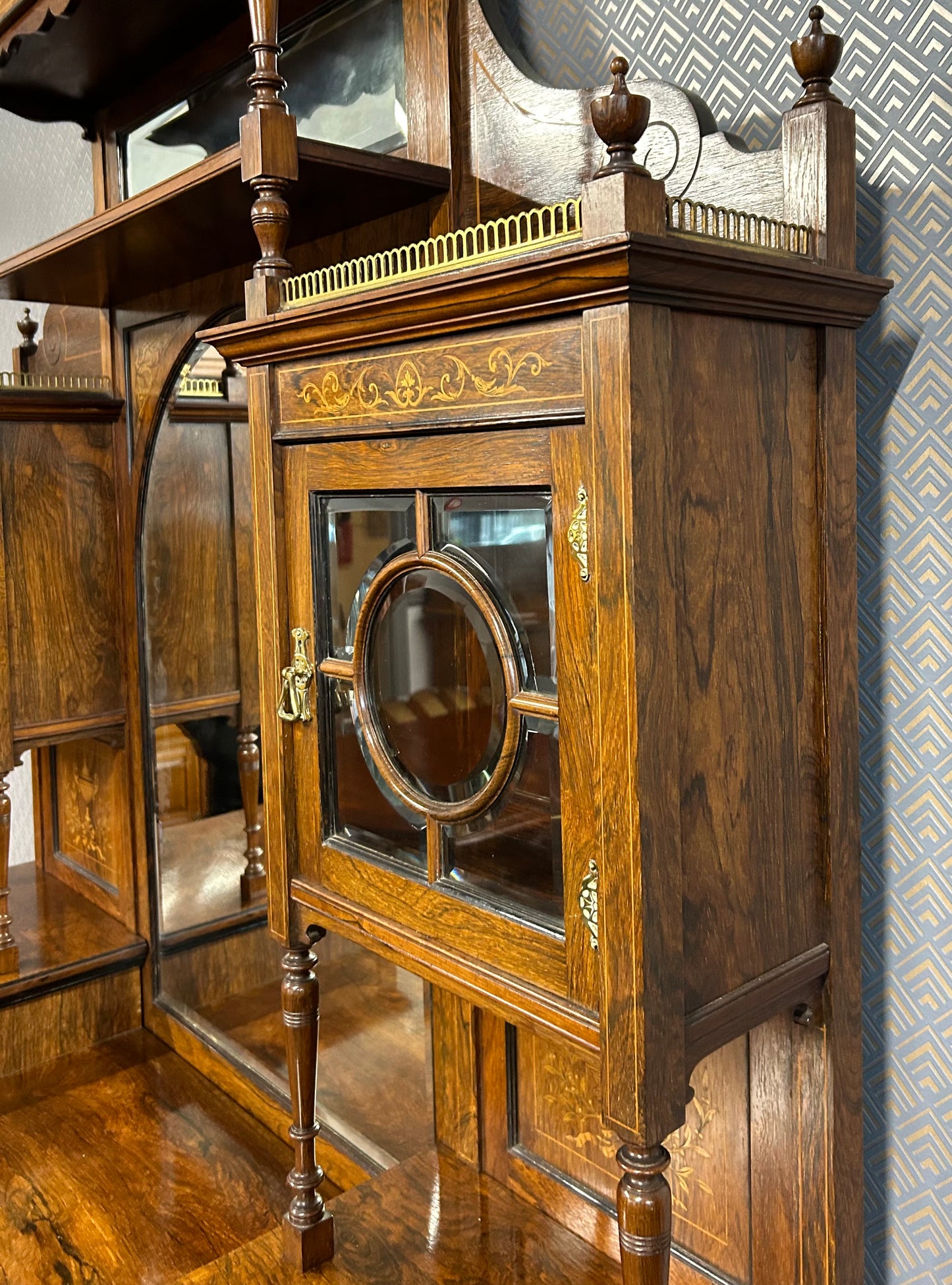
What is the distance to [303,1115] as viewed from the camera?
5.57 ft

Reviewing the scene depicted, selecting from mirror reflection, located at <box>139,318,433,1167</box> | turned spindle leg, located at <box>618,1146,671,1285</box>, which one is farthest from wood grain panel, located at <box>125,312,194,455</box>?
turned spindle leg, located at <box>618,1146,671,1285</box>

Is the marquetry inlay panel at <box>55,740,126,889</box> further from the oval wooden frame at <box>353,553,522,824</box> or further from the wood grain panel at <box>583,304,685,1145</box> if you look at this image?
the wood grain panel at <box>583,304,685,1145</box>

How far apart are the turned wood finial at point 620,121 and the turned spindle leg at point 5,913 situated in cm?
224

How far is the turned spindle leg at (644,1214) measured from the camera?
112 cm

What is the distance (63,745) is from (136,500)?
0.90 meters

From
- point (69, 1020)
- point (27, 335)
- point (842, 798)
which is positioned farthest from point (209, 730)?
point (842, 798)

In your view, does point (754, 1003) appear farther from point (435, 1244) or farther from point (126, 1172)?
point (126, 1172)

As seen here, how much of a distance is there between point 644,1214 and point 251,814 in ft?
5.40

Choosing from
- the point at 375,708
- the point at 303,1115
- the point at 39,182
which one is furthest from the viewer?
the point at 39,182

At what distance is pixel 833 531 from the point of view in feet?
4.26

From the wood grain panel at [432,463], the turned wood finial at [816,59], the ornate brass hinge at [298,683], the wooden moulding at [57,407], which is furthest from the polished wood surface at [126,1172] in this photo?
the turned wood finial at [816,59]

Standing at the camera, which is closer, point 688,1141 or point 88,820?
point 688,1141

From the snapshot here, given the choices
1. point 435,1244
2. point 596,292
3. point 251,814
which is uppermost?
point 596,292

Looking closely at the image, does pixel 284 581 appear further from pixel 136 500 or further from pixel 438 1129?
pixel 136 500
